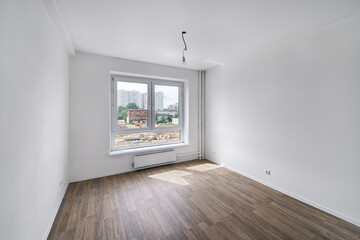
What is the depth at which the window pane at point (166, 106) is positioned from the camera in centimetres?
420

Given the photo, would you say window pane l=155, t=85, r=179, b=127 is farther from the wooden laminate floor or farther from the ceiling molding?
the ceiling molding

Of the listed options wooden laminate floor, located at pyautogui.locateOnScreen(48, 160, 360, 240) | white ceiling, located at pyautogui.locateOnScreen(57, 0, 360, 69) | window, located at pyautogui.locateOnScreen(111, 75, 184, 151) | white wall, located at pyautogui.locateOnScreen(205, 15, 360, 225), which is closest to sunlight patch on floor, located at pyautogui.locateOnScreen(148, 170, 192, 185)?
wooden laminate floor, located at pyautogui.locateOnScreen(48, 160, 360, 240)

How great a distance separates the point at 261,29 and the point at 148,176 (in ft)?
11.4

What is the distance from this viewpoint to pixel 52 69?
1.97m

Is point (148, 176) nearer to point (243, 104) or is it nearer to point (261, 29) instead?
point (243, 104)

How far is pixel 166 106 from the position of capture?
4.36 meters

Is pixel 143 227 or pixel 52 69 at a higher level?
pixel 52 69

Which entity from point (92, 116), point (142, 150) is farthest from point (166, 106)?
point (92, 116)

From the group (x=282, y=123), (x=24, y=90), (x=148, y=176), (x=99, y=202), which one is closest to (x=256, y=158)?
(x=282, y=123)

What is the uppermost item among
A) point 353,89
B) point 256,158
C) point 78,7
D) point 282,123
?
point 78,7

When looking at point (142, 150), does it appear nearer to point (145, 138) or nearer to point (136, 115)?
point (145, 138)

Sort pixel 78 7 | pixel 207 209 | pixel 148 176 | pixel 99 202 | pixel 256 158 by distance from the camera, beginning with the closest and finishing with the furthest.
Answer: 1. pixel 78 7
2. pixel 207 209
3. pixel 99 202
4. pixel 256 158
5. pixel 148 176

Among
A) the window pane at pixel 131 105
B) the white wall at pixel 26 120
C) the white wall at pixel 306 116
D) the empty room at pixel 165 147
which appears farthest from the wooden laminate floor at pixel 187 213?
the window pane at pixel 131 105

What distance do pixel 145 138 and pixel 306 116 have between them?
137 inches
